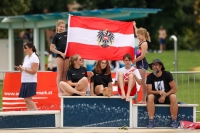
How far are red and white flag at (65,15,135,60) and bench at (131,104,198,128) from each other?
5.17 ft

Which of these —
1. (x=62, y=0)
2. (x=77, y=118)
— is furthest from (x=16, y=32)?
(x=77, y=118)

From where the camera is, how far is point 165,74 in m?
13.0

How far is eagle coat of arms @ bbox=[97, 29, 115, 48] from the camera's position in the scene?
1407 cm

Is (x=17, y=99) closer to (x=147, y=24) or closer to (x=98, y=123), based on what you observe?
(x=98, y=123)

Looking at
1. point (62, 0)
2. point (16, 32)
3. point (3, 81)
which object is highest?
point (62, 0)

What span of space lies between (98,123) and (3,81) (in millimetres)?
3404

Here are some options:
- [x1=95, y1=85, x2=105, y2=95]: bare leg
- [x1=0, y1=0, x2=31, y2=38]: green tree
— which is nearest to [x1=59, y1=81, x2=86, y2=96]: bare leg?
[x1=95, y1=85, x2=105, y2=95]: bare leg

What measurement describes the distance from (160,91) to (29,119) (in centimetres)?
278

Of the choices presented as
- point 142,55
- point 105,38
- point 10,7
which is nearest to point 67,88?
point 105,38

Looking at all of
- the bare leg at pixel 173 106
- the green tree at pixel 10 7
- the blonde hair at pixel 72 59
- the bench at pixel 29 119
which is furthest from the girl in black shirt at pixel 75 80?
the green tree at pixel 10 7

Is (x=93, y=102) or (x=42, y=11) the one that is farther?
(x=42, y=11)

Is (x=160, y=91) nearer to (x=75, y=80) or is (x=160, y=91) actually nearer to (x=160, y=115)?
(x=160, y=115)

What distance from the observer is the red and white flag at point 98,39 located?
13984mm

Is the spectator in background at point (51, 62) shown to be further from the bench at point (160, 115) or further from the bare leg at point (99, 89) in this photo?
the bench at point (160, 115)
